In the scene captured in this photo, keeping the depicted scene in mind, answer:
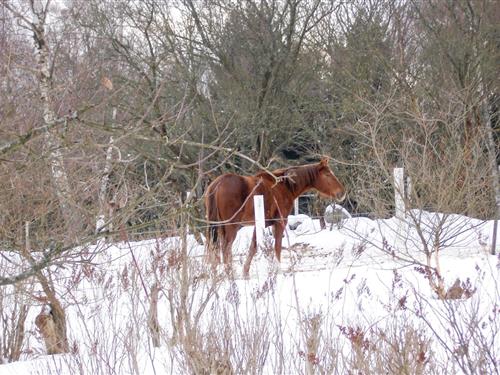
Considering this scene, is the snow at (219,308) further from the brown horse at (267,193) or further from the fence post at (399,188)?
the brown horse at (267,193)

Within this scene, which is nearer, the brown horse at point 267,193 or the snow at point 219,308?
the snow at point 219,308

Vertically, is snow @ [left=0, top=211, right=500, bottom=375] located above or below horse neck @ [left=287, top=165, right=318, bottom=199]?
below

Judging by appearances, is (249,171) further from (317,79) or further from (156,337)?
A: (156,337)

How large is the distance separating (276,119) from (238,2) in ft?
8.92

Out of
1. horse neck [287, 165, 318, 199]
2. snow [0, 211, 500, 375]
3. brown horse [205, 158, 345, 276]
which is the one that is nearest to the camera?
snow [0, 211, 500, 375]

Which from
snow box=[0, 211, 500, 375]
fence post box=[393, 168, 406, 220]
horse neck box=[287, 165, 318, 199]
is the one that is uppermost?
horse neck box=[287, 165, 318, 199]

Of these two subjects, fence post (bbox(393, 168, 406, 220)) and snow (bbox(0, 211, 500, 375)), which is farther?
fence post (bbox(393, 168, 406, 220))

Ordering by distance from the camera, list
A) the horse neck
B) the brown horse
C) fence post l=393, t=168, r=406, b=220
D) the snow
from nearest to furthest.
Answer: the snow < fence post l=393, t=168, r=406, b=220 < the brown horse < the horse neck

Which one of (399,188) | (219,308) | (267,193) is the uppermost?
(267,193)

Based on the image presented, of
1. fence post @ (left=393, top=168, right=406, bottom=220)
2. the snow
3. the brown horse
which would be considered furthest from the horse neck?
fence post @ (left=393, top=168, right=406, bottom=220)

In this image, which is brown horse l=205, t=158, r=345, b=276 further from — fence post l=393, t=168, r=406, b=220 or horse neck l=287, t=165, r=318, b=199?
fence post l=393, t=168, r=406, b=220

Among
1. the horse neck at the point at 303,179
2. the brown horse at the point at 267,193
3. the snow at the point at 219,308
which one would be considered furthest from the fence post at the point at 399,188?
the horse neck at the point at 303,179

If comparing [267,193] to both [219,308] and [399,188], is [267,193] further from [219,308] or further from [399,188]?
[219,308]

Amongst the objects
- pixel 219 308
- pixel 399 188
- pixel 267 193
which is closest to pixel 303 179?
pixel 267 193
